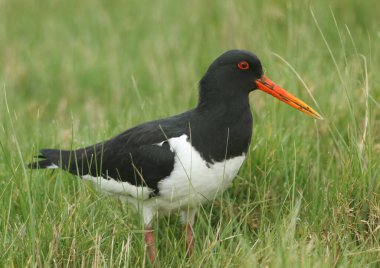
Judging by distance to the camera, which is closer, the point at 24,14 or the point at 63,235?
the point at 63,235

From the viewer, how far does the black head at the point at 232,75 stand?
480cm

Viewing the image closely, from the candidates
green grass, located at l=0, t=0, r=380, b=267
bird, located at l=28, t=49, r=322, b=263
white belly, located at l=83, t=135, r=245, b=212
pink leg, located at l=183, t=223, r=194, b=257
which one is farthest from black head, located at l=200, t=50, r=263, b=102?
pink leg, located at l=183, t=223, r=194, b=257

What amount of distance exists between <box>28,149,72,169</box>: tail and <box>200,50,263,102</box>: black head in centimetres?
101

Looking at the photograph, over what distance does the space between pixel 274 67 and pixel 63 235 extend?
3010 millimetres

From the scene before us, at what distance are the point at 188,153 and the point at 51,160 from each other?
1061mm

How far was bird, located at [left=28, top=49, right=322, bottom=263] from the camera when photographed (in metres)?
4.59

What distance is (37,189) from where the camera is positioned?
16.0ft

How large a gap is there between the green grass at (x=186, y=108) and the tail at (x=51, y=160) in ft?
0.27

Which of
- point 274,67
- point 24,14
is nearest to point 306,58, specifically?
point 274,67

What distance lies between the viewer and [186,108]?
6723mm

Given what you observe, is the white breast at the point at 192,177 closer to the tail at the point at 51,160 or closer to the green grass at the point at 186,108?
the green grass at the point at 186,108

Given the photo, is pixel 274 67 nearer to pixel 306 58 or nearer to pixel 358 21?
pixel 306 58

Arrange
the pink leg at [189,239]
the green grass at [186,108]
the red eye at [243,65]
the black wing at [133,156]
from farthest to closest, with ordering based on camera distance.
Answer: the red eye at [243,65], the black wing at [133,156], the pink leg at [189,239], the green grass at [186,108]

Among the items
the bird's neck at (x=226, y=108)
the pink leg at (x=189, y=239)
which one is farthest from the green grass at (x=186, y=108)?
the bird's neck at (x=226, y=108)
